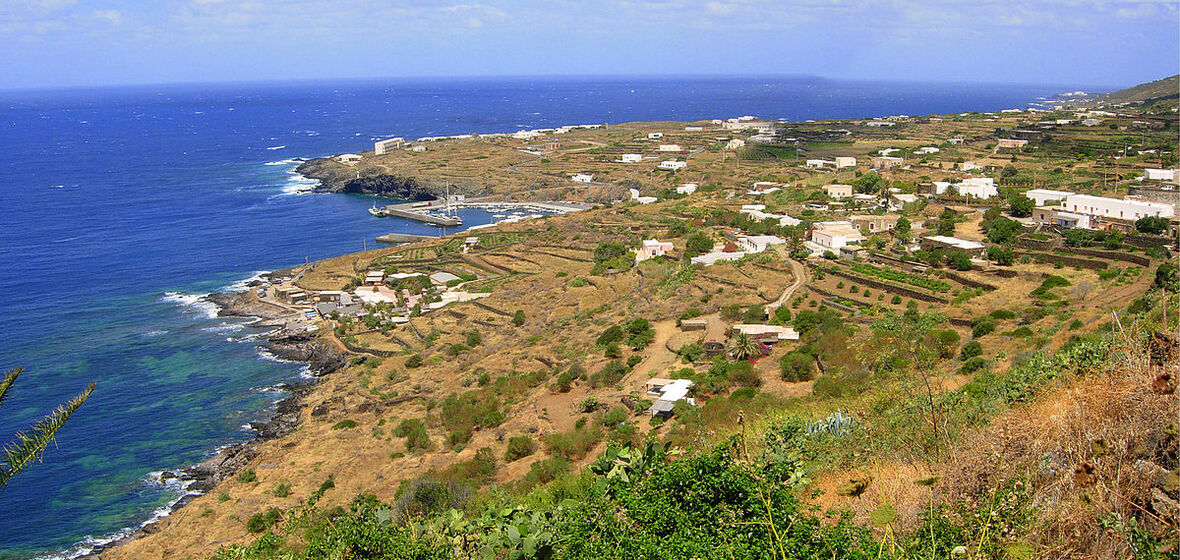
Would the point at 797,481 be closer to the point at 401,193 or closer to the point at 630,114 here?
the point at 401,193

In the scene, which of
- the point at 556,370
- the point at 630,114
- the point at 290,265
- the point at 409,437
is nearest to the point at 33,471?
the point at 409,437

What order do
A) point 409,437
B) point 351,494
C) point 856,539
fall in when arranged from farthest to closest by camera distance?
point 409,437 → point 351,494 → point 856,539

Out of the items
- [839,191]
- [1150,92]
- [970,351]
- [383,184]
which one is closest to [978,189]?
[839,191]

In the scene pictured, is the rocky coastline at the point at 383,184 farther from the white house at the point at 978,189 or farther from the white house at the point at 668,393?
the white house at the point at 668,393

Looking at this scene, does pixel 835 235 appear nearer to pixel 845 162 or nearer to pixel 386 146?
pixel 845 162

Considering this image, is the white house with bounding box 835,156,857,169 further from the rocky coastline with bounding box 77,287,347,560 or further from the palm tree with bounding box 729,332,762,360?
the palm tree with bounding box 729,332,762,360

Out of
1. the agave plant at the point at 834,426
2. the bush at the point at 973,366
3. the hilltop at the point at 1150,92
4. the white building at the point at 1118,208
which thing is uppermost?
the hilltop at the point at 1150,92

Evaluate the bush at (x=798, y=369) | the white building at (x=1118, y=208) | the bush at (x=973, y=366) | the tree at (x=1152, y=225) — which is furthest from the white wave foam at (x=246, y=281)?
the tree at (x=1152, y=225)
